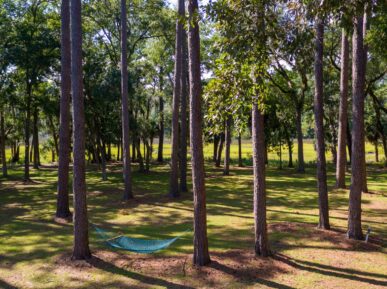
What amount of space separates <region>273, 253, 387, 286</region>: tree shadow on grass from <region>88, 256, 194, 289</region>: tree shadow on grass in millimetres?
2609

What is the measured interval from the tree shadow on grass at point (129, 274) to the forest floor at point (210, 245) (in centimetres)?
2

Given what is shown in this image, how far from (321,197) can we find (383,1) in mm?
5767

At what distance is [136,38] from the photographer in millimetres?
28156

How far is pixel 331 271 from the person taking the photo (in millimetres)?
8297

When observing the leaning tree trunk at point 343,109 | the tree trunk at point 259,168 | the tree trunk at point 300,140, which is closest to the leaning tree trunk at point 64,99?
the tree trunk at point 259,168

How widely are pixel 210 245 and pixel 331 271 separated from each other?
3.23 m

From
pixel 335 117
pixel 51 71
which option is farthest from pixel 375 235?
pixel 335 117

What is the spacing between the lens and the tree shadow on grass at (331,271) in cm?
777

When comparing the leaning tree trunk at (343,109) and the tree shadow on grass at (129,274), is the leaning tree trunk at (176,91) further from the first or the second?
the tree shadow on grass at (129,274)

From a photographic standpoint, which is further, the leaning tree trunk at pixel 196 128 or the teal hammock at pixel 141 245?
the teal hammock at pixel 141 245

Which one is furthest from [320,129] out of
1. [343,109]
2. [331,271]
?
[343,109]

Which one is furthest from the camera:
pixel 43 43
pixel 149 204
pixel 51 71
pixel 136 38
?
pixel 136 38

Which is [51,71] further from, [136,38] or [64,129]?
[64,129]

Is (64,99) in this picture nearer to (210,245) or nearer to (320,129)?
(210,245)
